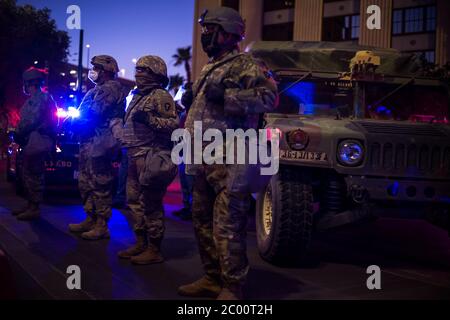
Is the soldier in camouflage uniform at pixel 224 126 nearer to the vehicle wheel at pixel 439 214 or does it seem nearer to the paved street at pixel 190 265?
the paved street at pixel 190 265

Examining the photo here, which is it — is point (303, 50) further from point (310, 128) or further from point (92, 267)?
point (92, 267)

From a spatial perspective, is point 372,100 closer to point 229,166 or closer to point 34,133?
point 229,166

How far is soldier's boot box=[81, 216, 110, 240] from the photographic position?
6.05 m

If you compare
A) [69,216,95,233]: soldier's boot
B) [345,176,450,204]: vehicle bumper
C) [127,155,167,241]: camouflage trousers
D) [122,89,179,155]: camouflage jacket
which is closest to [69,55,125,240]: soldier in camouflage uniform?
[69,216,95,233]: soldier's boot

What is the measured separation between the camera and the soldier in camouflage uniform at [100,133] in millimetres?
6078

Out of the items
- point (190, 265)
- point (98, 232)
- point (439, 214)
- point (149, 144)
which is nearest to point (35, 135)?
point (98, 232)

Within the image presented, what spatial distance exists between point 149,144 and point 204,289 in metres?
1.69

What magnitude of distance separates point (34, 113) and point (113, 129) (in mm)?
1813

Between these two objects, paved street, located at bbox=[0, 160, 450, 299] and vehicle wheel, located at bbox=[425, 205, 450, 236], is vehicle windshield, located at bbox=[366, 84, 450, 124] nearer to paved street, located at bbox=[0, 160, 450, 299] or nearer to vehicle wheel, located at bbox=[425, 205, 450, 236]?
vehicle wheel, located at bbox=[425, 205, 450, 236]

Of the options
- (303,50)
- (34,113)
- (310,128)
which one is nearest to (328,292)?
(310,128)

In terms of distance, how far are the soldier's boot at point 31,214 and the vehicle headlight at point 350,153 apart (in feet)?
14.6

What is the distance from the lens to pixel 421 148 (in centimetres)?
500

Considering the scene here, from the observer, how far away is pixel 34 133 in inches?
283

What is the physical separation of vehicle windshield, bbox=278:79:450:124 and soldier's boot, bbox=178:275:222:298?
8.64ft
